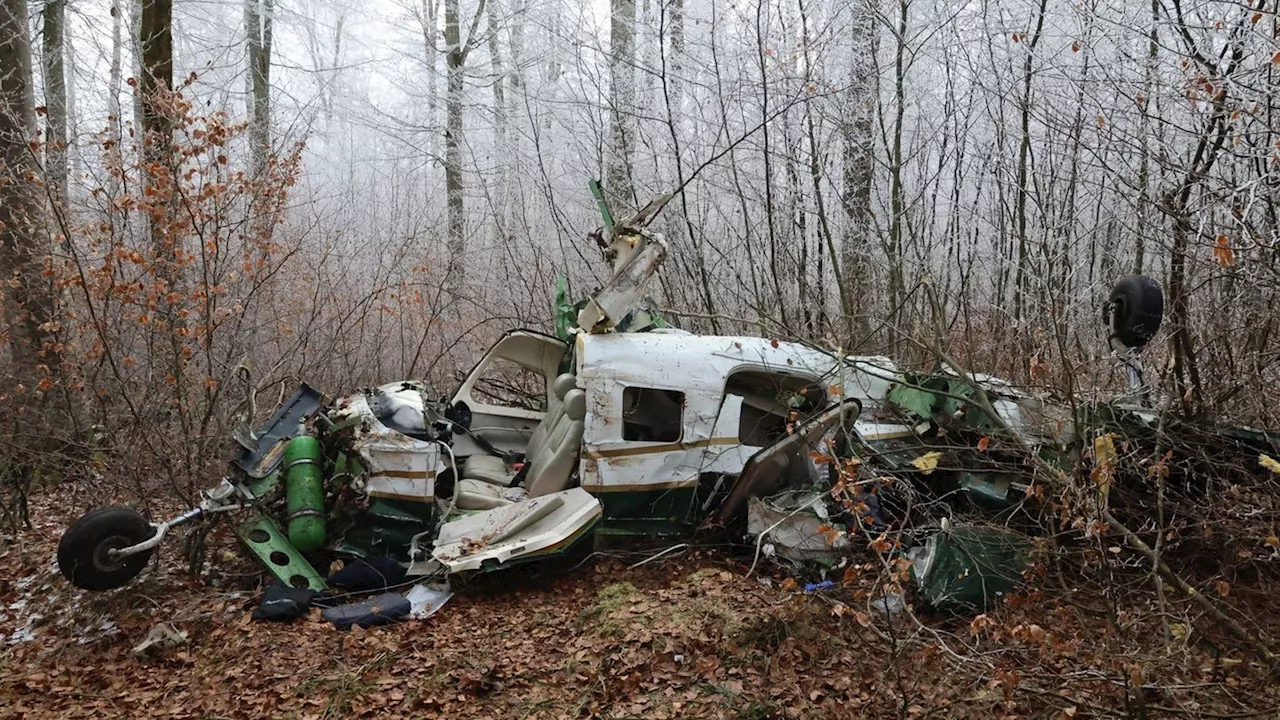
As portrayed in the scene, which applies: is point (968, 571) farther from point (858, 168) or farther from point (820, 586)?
point (858, 168)

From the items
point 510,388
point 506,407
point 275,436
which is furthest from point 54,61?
point 506,407

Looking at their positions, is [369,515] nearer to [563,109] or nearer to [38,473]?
[38,473]

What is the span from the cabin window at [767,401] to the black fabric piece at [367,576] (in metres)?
2.66

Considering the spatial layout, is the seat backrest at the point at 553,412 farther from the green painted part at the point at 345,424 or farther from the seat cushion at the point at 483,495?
the green painted part at the point at 345,424

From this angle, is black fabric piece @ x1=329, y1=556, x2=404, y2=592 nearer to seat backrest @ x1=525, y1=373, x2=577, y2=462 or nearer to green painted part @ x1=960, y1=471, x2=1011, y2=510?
seat backrest @ x1=525, y1=373, x2=577, y2=462

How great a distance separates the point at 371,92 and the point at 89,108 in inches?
573

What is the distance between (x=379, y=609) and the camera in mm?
5348

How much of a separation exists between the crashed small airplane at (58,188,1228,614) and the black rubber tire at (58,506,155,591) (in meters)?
0.02

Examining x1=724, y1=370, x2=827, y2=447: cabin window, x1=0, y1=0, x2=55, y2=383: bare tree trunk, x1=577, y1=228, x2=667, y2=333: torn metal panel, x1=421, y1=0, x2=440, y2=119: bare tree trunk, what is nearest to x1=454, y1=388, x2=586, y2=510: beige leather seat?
x1=577, y1=228, x2=667, y2=333: torn metal panel

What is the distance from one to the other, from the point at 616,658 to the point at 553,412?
98.2 inches

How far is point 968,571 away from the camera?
203 inches

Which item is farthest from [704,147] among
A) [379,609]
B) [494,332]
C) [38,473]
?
[38,473]

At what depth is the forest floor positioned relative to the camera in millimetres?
4172

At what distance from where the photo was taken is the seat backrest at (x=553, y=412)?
21.4 feet
